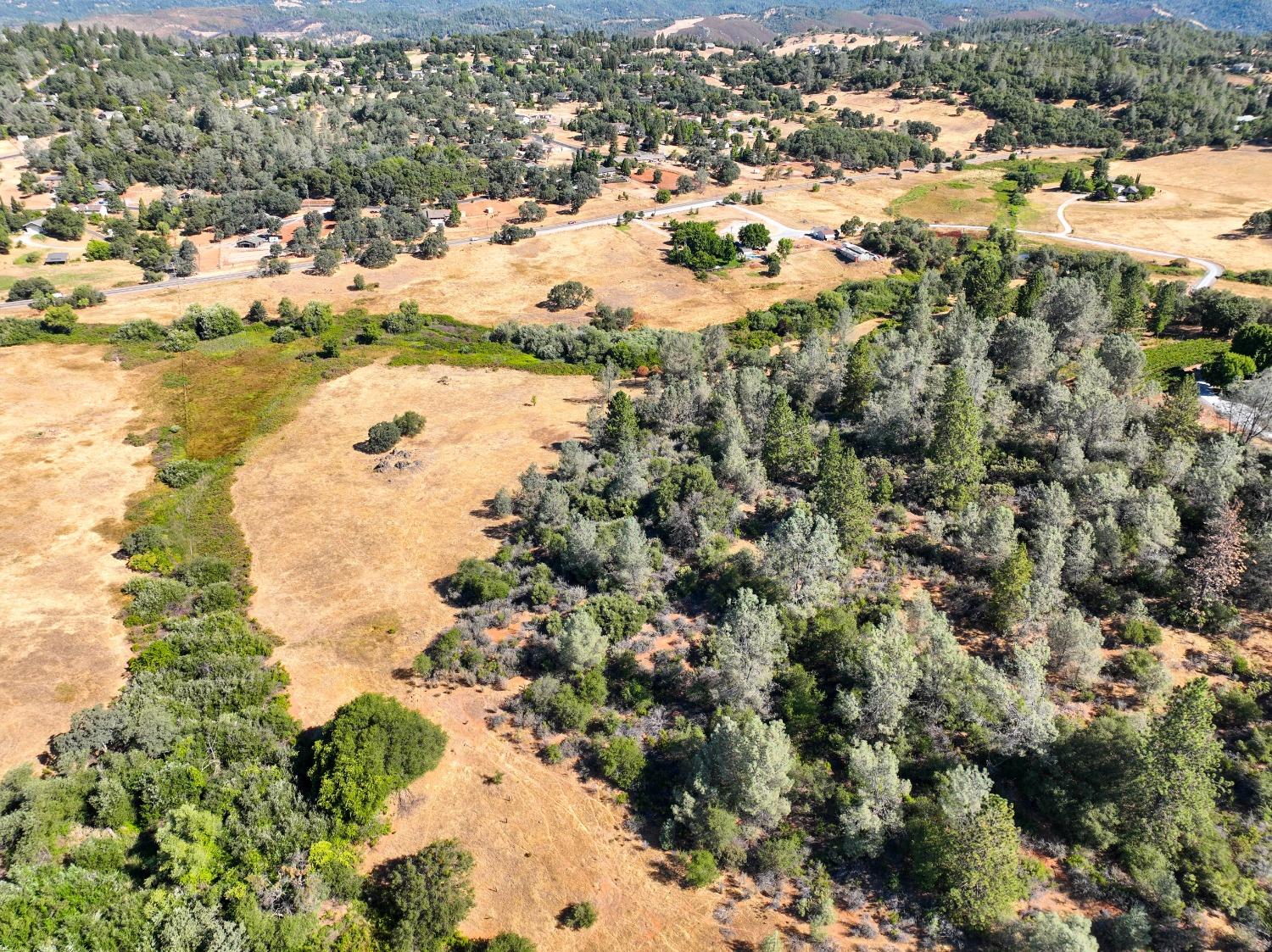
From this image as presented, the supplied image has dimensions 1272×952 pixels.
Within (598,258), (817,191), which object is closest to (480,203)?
(598,258)

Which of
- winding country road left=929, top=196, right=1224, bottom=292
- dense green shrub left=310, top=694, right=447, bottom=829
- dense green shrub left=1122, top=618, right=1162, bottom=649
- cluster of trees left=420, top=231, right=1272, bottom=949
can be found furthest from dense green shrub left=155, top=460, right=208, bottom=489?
winding country road left=929, top=196, right=1224, bottom=292

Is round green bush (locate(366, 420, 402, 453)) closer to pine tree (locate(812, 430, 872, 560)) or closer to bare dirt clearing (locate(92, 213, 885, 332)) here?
bare dirt clearing (locate(92, 213, 885, 332))

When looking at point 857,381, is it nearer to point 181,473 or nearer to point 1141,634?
point 1141,634

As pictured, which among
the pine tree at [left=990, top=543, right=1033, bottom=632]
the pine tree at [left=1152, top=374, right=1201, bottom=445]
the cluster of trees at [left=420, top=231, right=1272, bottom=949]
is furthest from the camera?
the pine tree at [left=1152, top=374, right=1201, bottom=445]

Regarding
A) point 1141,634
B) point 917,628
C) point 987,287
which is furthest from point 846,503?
point 987,287

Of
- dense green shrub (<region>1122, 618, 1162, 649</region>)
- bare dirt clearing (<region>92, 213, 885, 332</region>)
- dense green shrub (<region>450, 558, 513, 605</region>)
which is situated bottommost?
dense green shrub (<region>450, 558, 513, 605</region>)

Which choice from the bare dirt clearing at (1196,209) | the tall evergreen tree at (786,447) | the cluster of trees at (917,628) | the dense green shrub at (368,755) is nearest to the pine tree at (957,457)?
the cluster of trees at (917,628)

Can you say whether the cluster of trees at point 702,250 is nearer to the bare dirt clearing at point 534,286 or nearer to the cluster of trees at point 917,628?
the bare dirt clearing at point 534,286
